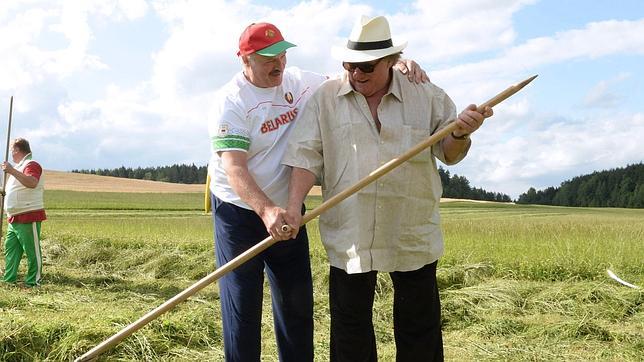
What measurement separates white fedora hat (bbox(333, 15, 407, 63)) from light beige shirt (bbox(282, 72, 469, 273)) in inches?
6.4

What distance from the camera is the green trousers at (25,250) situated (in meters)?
7.73

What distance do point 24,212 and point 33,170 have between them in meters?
0.50

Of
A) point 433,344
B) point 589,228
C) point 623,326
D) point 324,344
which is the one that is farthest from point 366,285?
point 589,228

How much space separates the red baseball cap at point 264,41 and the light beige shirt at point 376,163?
0.93 feet

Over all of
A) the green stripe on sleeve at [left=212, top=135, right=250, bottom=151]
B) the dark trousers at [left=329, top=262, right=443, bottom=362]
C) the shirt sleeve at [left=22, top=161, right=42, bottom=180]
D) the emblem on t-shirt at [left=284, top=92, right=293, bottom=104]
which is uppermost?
the emblem on t-shirt at [left=284, top=92, right=293, bottom=104]

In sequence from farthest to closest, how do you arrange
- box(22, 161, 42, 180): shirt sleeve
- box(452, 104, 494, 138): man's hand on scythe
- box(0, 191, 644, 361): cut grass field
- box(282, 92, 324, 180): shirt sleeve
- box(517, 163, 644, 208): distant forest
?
box(517, 163, 644, 208): distant forest < box(22, 161, 42, 180): shirt sleeve < box(0, 191, 644, 361): cut grass field < box(282, 92, 324, 180): shirt sleeve < box(452, 104, 494, 138): man's hand on scythe

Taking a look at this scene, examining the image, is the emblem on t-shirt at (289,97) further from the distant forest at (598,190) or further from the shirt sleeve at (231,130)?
the distant forest at (598,190)

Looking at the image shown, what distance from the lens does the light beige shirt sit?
312 cm

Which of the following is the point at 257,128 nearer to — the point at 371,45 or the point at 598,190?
the point at 371,45

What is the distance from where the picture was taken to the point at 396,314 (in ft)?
11.0

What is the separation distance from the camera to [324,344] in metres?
4.70

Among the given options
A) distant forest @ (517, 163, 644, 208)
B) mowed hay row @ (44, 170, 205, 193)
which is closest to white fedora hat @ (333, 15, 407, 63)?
mowed hay row @ (44, 170, 205, 193)

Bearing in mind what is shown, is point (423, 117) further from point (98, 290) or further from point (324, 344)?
point (98, 290)

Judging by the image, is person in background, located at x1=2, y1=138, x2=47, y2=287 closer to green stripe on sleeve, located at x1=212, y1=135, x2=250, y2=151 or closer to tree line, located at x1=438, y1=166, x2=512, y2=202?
green stripe on sleeve, located at x1=212, y1=135, x2=250, y2=151
